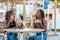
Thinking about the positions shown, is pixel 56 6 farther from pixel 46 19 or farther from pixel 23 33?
pixel 23 33

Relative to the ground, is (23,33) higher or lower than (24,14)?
lower

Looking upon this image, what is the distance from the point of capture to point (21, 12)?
156 inches

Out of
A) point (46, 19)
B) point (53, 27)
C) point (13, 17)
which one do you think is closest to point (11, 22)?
point (13, 17)

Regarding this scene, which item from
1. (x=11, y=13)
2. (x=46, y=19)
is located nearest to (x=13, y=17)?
(x=11, y=13)

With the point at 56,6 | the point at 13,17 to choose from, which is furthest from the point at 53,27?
the point at 13,17

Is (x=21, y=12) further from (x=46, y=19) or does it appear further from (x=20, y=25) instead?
(x=46, y=19)

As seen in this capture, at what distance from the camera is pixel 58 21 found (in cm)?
459

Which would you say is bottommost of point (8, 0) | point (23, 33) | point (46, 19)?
point (23, 33)

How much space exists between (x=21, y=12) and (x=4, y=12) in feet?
1.11

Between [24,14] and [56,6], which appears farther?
[56,6]

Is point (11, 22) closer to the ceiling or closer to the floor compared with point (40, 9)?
closer to the floor

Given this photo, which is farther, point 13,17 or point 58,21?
point 58,21

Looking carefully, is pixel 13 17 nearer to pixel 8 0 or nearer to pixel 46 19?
pixel 8 0

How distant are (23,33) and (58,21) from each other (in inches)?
44.4
